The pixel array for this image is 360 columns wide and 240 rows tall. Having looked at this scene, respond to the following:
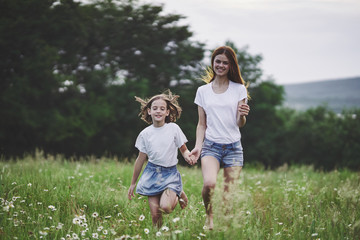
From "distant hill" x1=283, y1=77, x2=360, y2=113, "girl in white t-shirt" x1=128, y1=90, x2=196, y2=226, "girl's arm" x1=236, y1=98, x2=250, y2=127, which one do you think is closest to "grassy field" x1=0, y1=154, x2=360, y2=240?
"girl in white t-shirt" x1=128, y1=90, x2=196, y2=226

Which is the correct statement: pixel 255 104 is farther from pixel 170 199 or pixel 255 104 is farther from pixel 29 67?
pixel 170 199

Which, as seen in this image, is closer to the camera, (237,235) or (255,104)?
(237,235)

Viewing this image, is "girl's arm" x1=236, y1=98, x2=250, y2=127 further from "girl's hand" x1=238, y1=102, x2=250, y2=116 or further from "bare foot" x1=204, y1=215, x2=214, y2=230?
"bare foot" x1=204, y1=215, x2=214, y2=230

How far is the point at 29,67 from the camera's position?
17578 millimetres

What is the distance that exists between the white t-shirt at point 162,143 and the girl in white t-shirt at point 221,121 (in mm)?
225

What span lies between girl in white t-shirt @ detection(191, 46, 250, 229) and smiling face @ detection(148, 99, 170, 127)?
462 millimetres

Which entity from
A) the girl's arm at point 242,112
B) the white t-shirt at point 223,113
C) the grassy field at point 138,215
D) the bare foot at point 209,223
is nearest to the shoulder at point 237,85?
the white t-shirt at point 223,113

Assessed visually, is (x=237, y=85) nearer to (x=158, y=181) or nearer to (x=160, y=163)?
(x=160, y=163)

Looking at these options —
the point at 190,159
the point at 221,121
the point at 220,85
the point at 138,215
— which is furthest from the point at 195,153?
the point at 138,215

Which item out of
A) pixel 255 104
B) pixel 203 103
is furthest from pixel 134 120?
pixel 203 103

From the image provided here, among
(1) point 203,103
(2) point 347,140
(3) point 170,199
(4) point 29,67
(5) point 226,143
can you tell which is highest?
(4) point 29,67

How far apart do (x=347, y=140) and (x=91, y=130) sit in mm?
24654

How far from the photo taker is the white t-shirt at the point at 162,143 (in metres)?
3.64

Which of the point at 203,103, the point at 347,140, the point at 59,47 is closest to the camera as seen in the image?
the point at 203,103
